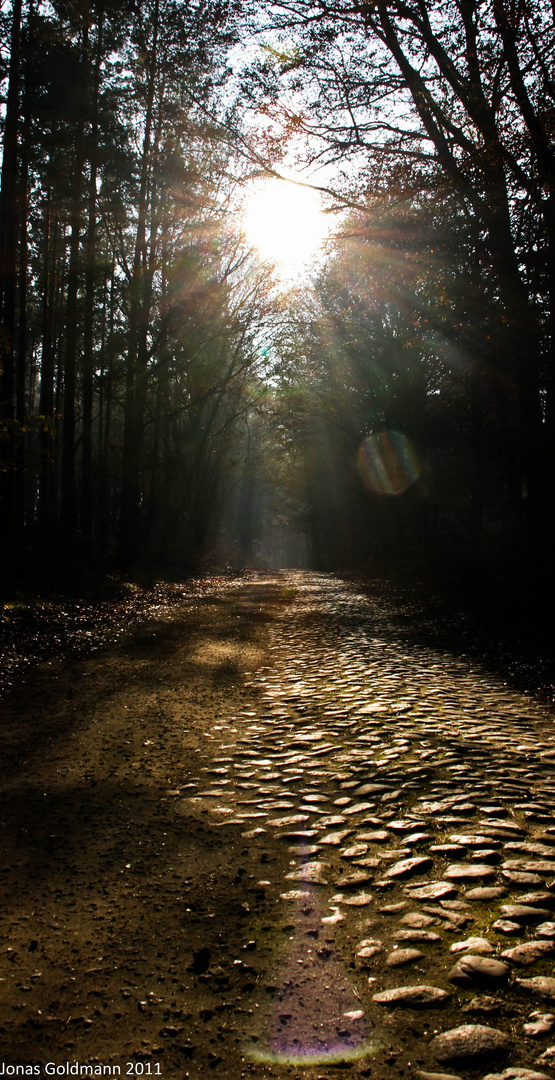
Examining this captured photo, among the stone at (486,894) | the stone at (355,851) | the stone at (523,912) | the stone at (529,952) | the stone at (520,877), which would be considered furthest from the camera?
the stone at (355,851)

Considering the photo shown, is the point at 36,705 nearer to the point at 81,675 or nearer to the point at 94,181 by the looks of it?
Result: the point at 81,675

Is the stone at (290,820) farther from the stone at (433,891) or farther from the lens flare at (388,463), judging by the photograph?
the lens flare at (388,463)

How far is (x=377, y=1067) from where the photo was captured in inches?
68.3

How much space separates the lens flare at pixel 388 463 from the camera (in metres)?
26.8

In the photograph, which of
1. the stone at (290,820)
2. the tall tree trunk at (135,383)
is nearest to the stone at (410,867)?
the stone at (290,820)

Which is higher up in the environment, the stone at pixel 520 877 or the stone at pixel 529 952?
the stone at pixel 529 952

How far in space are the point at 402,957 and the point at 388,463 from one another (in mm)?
27554

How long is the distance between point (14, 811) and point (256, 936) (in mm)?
1701

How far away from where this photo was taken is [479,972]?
2111 mm

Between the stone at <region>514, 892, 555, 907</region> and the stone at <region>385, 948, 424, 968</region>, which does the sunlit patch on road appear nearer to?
the stone at <region>385, 948, 424, 968</region>

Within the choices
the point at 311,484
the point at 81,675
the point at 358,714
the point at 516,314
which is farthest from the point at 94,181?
the point at 311,484

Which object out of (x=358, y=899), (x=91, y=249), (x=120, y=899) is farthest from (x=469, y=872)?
(x=91, y=249)

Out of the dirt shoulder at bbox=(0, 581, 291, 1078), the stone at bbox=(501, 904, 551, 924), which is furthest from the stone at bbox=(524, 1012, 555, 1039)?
the dirt shoulder at bbox=(0, 581, 291, 1078)

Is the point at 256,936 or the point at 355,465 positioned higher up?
the point at 355,465
